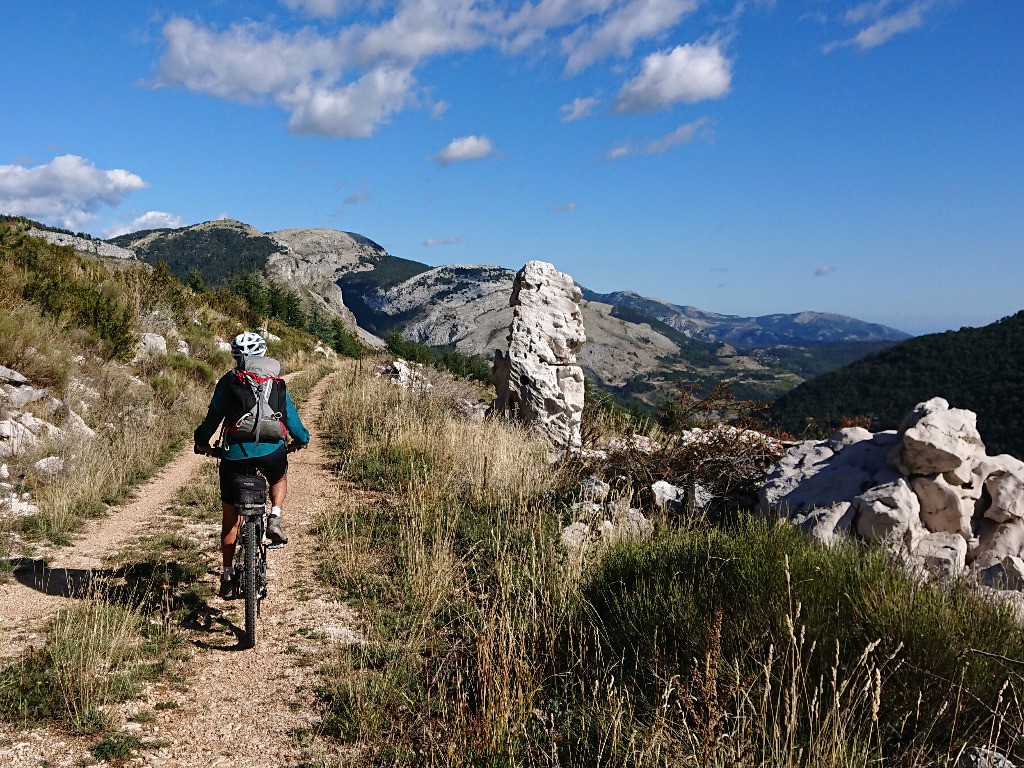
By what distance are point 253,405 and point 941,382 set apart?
70728mm

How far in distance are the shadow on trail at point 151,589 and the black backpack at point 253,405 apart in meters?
1.55

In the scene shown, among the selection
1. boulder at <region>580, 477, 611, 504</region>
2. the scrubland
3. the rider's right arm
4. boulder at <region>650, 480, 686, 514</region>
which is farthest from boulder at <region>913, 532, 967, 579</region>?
the rider's right arm

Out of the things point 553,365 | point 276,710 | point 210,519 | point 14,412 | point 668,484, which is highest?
point 553,365

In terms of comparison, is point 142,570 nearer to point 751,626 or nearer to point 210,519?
point 210,519

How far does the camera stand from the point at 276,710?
419 cm

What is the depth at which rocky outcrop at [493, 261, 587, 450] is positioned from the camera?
40.6 ft

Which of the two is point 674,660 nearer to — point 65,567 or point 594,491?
point 594,491

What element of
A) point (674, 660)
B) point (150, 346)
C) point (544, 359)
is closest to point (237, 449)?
point (674, 660)

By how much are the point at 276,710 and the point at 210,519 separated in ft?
14.9

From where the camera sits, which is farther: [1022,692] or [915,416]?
[915,416]

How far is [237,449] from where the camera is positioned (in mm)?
5180

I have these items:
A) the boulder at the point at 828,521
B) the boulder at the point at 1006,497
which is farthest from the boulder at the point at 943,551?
the boulder at the point at 828,521

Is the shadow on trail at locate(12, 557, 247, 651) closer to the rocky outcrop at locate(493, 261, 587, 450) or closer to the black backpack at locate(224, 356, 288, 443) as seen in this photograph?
the black backpack at locate(224, 356, 288, 443)

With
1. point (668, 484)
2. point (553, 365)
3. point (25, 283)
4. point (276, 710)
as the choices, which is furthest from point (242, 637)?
point (25, 283)
